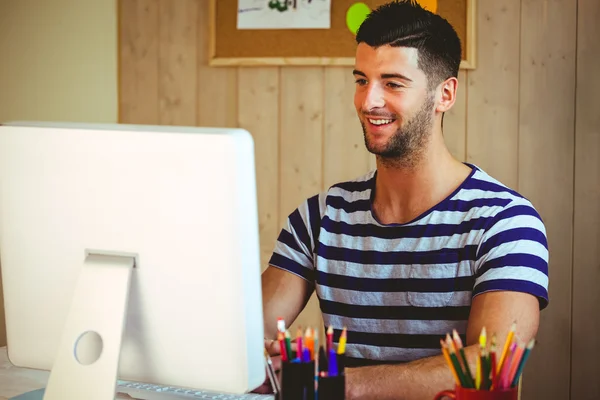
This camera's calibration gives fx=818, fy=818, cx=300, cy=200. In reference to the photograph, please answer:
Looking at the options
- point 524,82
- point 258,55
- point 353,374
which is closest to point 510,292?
point 353,374

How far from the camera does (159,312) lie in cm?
107

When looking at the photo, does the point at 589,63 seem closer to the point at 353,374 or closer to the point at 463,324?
the point at 463,324

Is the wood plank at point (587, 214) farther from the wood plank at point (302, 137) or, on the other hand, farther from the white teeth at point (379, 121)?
the white teeth at point (379, 121)

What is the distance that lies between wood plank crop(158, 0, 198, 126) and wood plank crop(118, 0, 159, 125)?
1.2 inches

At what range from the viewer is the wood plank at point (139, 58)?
9.84ft

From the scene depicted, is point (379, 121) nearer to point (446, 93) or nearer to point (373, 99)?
point (373, 99)

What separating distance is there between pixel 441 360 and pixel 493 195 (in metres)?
0.41

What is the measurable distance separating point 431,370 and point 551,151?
59.6 inches

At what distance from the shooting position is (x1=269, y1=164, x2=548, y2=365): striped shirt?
1.56m

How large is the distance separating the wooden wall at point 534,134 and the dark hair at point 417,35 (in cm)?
96

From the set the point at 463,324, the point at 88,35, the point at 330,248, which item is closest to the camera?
the point at 463,324

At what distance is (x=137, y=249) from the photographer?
1.06m

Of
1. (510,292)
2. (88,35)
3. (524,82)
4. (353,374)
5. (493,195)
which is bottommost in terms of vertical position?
(353,374)

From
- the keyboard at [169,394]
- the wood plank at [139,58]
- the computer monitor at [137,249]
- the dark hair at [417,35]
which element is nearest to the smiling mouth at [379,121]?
the dark hair at [417,35]
